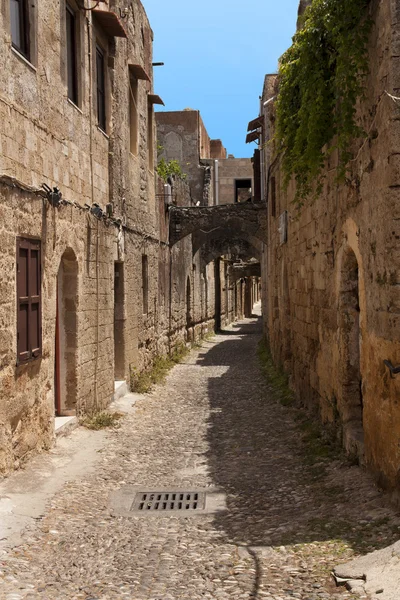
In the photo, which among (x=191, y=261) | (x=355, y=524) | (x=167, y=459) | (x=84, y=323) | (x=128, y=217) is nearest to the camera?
(x=355, y=524)

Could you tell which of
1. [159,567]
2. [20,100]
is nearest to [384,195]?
[159,567]

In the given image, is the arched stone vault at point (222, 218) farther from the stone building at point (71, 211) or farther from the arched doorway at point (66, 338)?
the arched doorway at point (66, 338)

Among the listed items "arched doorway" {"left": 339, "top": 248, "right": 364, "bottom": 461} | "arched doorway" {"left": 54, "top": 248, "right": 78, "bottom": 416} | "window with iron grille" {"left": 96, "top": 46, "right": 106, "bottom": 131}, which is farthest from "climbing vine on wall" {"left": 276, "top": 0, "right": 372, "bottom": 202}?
"window with iron grille" {"left": 96, "top": 46, "right": 106, "bottom": 131}

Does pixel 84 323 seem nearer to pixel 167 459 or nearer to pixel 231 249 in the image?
pixel 167 459

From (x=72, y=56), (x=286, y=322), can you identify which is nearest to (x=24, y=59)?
(x=72, y=56)

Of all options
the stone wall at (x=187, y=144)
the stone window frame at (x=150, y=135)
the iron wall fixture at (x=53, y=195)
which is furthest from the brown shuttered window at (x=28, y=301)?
the stone wall at (x=187, y=144)

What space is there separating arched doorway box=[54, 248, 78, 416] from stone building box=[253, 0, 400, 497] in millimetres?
2869

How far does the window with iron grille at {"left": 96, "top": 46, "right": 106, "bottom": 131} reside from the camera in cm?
995

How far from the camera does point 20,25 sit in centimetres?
674

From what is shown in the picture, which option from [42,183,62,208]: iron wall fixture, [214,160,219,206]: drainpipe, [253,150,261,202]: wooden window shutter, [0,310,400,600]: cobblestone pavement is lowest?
[0,310,400,600]: cobblestone pavement

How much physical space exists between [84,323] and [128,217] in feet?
11.1

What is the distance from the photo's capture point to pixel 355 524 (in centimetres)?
466

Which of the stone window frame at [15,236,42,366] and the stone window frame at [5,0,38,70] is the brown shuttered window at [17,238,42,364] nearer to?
the stone window frame at [15,236,42,366]

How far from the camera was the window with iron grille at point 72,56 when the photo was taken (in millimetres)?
8461
